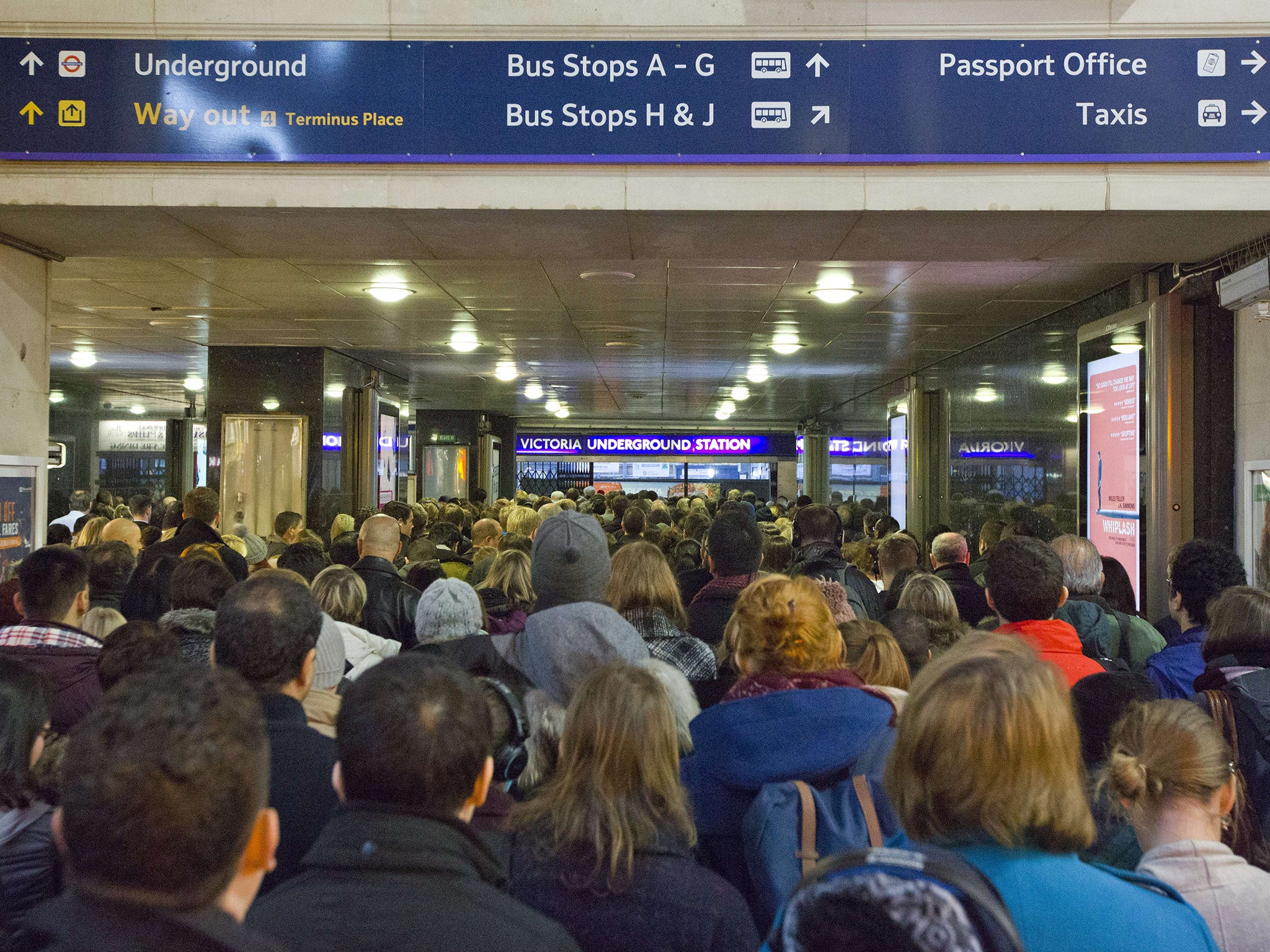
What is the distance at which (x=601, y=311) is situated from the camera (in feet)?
30.1

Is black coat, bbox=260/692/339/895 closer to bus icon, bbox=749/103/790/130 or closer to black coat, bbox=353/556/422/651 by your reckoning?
black coat, bbox=353/556/422/651

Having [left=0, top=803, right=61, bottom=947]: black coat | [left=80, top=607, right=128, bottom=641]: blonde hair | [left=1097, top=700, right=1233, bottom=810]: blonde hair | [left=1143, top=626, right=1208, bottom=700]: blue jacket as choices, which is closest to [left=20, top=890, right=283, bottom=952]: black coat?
[left=0, top=803, right=61, bottom=947]: black coat

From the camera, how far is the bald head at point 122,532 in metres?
6.35

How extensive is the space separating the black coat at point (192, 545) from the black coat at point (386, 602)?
116cm

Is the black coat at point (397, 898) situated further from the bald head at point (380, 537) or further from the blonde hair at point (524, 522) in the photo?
the blonde hair at point (524, 522)

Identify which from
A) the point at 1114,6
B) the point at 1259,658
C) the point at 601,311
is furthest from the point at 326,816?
the point at 601,311

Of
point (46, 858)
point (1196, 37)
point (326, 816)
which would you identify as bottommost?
point (46, 858)

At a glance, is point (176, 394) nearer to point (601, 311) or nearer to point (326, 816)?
point (601, 311)

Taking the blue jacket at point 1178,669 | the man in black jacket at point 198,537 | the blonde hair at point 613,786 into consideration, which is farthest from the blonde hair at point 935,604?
the man in black jacket at point 198,537

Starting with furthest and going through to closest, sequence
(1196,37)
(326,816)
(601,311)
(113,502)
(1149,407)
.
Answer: (113,502) → (601,311) → (1149,407) → (1196,37) → (326,816)

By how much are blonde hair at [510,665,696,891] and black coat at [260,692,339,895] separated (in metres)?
0.43

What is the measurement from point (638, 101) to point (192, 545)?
3786mm

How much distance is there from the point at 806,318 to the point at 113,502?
9023 millimetres

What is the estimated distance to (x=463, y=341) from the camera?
11.4m
